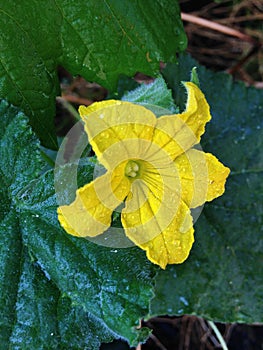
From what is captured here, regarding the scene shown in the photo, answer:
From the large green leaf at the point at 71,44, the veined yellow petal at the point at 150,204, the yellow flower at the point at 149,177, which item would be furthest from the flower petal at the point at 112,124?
the large green leaf at the point at 71,44

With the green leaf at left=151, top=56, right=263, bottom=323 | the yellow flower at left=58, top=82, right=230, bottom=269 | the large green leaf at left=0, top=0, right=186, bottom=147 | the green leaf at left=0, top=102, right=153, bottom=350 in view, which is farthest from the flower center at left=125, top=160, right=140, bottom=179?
the green leaf at left=151, top=56, right=263, bottom=323

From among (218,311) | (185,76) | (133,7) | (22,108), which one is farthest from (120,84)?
(218,311)

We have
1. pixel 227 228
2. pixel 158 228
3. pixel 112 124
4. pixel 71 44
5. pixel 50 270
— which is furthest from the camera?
pixel 227 228

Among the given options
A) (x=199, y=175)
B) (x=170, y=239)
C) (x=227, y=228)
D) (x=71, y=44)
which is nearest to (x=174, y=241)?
(x=170, y=239)

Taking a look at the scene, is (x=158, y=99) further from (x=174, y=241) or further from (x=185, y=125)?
(x=174, y=241)

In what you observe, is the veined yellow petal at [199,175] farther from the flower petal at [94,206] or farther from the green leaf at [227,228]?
the green leaf at [227,228]

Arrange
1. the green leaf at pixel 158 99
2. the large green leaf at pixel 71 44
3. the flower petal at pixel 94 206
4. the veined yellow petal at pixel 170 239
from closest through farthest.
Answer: the flower petal at pixel 94 206 → the veined yellow petal at pixel 170 239 → the green leaf at pixel 158 99 → the large green leaf at pixel 71 44
